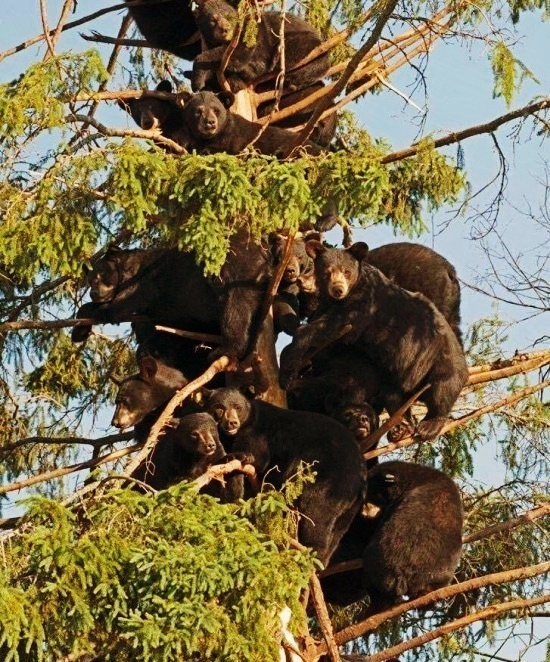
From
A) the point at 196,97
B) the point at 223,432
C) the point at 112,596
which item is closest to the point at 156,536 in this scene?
the point at 112,596

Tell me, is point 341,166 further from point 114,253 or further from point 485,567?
point 485,567

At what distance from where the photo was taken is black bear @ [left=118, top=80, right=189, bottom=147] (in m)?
13.4

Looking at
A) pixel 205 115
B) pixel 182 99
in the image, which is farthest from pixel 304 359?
pixel 182 99

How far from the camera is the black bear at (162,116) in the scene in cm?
1339

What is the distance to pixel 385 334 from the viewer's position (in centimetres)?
1238

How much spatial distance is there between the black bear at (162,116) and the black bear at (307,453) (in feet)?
9.93

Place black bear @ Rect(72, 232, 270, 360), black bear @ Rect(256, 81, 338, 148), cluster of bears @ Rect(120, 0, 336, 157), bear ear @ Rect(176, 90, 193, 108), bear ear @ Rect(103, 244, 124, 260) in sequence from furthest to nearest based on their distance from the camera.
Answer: black bear @ Rect(256, 81, 338, 148)
bear ear @ Rect(176, 90, 193, 108)
cluster of bears @ Rect(120, 0, 336, 157)
bear ear @ Rect(103, 244, 124, 260)
black bear @ Rect(72, 232, 270, 360)

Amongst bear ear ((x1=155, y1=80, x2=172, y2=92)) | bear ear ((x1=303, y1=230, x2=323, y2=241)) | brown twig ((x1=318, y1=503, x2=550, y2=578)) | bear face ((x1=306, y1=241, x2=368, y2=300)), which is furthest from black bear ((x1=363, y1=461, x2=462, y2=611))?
bear ear ((x1=155, y1=80, x2=172, y2=92))

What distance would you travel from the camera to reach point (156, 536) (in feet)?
28.1

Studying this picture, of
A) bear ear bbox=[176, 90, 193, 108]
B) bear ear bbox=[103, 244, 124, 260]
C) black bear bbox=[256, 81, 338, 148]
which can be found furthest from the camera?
black bear bbox=[256, 81, 338, 148]

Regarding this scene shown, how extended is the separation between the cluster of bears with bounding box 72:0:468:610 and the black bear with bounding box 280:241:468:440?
0.04 ft

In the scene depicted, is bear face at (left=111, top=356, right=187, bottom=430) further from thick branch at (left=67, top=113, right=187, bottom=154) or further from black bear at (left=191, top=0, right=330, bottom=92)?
black bear at (left=191, top=0, right=330, bottom=92)

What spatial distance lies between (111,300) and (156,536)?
4.29 metres

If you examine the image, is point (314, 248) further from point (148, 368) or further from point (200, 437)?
point (200, 437)
